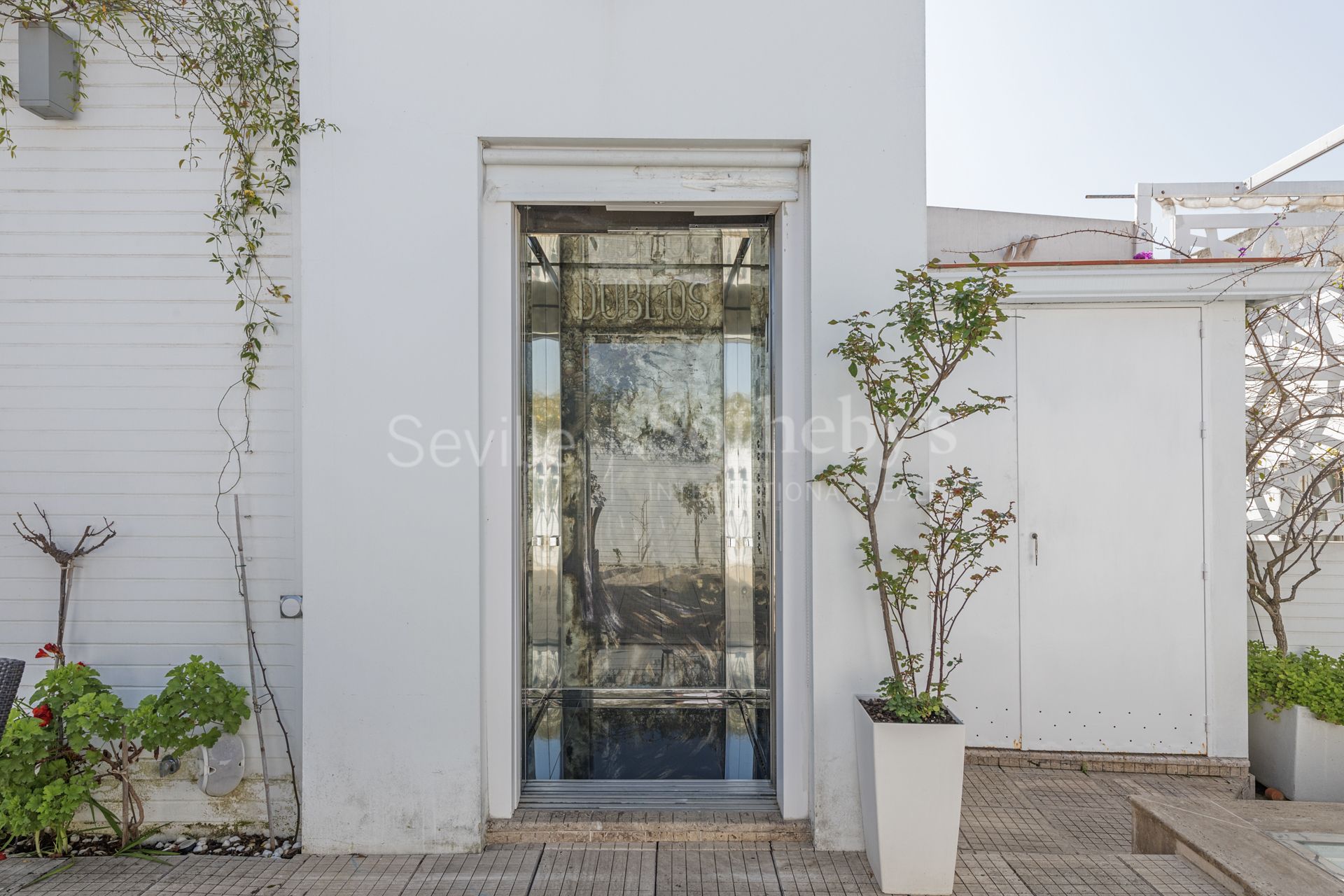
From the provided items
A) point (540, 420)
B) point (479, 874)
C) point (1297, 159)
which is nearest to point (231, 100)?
point (540, 420)

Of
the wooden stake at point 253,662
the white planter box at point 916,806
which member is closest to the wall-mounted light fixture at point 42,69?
the wooden stake at point 253,662

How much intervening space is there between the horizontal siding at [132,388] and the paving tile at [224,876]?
0.28 meters

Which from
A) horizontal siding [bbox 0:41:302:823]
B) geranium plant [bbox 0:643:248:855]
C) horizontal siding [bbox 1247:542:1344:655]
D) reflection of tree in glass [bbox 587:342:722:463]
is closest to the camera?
geranium plant [bbox 0:643:248:855]

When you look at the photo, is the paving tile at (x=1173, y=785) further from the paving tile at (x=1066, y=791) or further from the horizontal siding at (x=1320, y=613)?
the horizontal siding at (x=1320, y=613)

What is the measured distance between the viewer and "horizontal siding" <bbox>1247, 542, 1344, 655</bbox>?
377 centimetres

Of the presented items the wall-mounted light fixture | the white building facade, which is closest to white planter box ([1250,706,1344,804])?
the white building facade

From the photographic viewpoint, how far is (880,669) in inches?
105

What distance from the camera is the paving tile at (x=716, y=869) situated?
2.40 meters

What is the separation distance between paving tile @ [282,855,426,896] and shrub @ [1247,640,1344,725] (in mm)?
3836

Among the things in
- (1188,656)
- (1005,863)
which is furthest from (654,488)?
(1188,656)

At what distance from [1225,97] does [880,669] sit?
6.39 meters

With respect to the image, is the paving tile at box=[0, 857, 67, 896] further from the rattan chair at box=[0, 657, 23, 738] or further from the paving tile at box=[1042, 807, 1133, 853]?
the paving tile at box=[1042, 807, 1133, 853]

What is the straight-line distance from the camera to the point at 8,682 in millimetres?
2025

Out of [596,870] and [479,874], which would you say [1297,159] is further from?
[479,874]
